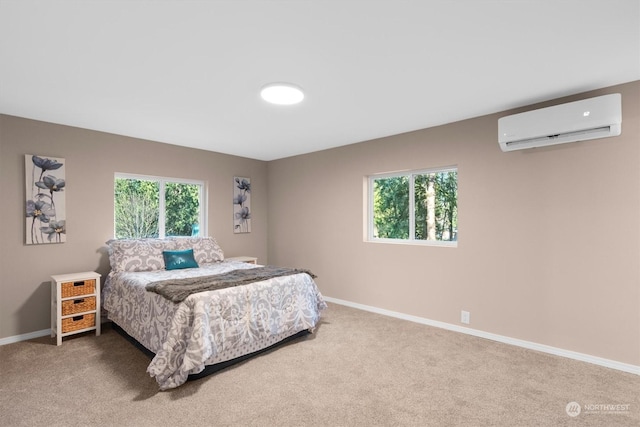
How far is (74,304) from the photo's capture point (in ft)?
10.3

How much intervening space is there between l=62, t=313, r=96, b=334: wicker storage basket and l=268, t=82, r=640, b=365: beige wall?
289cm

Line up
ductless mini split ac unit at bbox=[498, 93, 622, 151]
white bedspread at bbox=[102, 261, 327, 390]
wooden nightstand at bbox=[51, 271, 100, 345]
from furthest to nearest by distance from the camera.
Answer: wooden nightstand at bbox=[51, 271, 100, 345] < ductless mini split ac unit at bbox=[498, 93, 622, 151] < white bedspread at bbox=[102, 261, 327, 390]

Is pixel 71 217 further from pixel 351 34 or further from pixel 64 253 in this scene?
pixel 351 34

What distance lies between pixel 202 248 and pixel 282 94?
2.49 meters

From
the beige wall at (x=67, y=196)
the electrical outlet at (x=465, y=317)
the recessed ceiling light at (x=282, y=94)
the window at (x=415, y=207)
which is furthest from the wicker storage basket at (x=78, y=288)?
the electrical outlet at (x=465, y=317)

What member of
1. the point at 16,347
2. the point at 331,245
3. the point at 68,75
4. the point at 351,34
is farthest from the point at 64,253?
the point at 351,34

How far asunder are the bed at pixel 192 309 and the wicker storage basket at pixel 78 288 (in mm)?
192

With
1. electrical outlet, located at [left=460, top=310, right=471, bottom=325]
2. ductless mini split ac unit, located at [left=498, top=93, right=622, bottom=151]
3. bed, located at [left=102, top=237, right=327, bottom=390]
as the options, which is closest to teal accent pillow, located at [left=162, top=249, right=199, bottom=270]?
bed, located at [left=102, top=237, right=327, bottom=390]

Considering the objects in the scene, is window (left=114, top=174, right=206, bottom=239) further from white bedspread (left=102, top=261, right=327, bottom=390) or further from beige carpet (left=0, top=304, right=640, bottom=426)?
beige carpet (left=0, top=304, right=640, bottom=426)

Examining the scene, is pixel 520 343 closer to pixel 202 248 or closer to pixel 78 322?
pixel 202 248

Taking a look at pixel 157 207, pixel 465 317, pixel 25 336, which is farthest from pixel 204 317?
pixel 465 317

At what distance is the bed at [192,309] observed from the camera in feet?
7.60

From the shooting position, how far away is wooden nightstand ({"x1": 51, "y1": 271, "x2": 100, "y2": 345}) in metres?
3.05

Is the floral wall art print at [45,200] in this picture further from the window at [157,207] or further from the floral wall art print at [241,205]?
the floral wall art print at [241,205]
